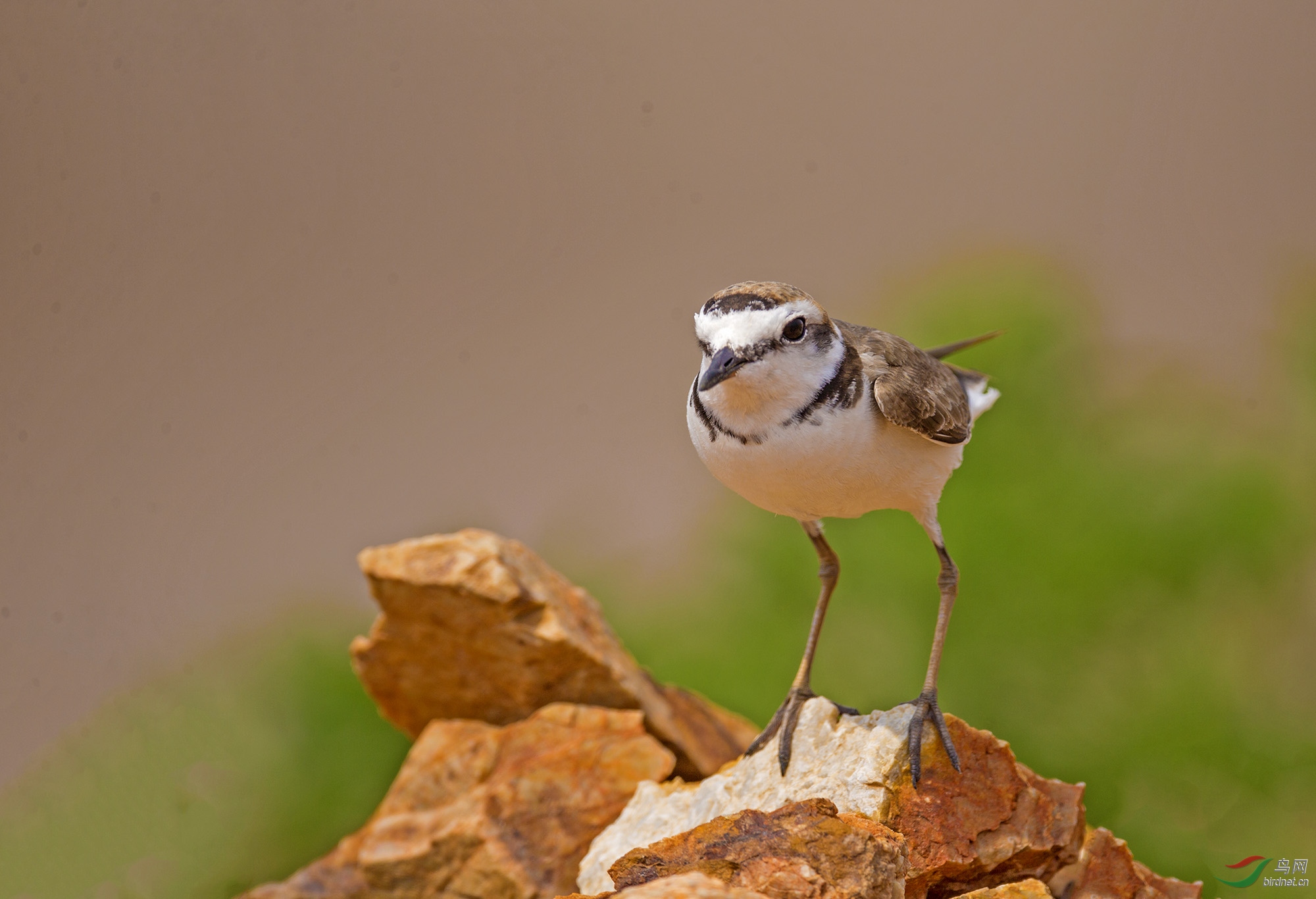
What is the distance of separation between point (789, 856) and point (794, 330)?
5.23 ft

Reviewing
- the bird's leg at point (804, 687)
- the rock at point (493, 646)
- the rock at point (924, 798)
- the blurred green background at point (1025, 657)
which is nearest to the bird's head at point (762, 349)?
the bird's leg at point (804, 687)

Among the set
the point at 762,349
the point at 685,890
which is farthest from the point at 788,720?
the point at 685,890

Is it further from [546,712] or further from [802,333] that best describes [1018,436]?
[802,333]

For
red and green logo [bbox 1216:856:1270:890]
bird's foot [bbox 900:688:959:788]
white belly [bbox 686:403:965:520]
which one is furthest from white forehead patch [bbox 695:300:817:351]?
red and green logo [bbox 1216:856:1270:890]

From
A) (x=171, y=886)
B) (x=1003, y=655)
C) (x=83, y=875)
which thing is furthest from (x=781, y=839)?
(x=83, y=875)

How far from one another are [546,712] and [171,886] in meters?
3.10

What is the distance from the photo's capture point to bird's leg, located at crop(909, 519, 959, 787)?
12.3ft

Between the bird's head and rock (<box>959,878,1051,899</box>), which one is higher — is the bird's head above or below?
above

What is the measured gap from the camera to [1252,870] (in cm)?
553

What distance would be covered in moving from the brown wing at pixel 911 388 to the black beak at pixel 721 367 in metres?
0.65

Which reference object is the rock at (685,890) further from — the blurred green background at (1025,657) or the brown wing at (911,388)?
the blurred green background at (1025,657)

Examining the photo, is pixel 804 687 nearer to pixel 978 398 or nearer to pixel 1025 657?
pixel 978 398

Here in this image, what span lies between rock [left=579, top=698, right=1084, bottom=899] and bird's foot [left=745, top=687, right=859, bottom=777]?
0.03 metres

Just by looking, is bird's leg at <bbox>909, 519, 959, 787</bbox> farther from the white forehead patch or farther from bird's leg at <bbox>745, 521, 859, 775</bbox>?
the white forehead patch
